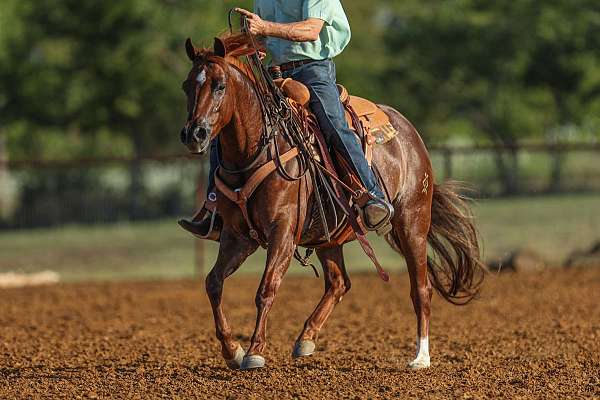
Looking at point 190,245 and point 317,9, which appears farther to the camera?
point 190,245

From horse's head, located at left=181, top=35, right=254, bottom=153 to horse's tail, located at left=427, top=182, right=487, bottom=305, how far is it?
9.38 ft

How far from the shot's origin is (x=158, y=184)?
27.7 metres

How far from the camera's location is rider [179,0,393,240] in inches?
305

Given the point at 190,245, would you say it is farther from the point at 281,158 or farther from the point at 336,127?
the point at 281,158

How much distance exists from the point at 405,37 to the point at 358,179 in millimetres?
29797

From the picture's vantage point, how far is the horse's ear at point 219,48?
22.8 ft

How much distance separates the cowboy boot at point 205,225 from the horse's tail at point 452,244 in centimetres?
229

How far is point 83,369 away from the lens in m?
8.23

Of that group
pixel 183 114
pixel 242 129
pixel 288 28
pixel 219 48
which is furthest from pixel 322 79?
pixel 183 114

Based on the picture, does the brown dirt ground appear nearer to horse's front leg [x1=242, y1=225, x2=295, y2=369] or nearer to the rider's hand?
horse's front leg [x1=242, y1=225, x2=295, y2=369]

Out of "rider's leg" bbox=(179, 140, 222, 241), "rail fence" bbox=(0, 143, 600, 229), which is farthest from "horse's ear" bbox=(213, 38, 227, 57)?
"rail fence" bbox=(0, 143, 600, 229)

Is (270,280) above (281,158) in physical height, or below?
below

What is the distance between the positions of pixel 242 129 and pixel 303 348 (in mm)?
1897

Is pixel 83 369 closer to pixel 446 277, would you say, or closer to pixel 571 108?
pixel 446 277
